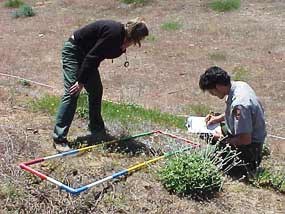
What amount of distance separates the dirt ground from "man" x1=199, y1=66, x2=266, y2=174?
0.32 metres

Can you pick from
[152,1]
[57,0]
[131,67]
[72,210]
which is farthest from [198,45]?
[72,210]

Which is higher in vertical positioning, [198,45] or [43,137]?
[43,137]

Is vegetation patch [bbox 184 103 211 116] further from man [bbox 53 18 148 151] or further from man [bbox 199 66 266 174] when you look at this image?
man [bbox 199 66 266 174]

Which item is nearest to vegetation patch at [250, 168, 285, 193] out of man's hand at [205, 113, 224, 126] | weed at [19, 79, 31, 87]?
man's hand at [205, 113, 224, 126]

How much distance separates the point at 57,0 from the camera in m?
15.1

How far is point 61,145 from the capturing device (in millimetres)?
4785

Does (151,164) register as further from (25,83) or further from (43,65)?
(43,65)

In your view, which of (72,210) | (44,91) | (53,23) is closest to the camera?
(72,210)

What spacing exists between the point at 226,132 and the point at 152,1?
9940 mm

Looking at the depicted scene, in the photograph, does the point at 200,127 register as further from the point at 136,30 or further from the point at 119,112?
the point at 119,112

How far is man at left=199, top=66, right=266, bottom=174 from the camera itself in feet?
14.4

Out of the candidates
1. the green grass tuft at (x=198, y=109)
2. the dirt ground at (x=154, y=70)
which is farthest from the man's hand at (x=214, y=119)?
the green grass tuft at (x=198, y=109)

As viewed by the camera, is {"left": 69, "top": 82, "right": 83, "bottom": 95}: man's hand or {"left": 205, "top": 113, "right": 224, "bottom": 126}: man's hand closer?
{"left": 69, "top": 82, "right": 83, "bottom": 95}: man's hand

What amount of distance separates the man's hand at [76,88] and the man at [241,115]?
1.01m
